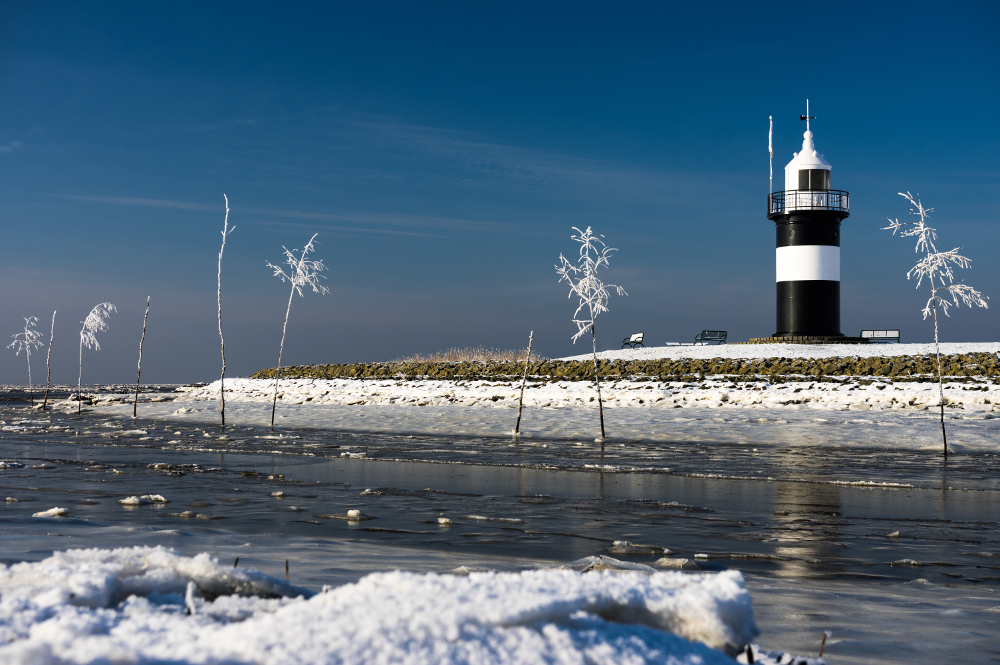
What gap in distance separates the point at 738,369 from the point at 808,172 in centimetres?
1278

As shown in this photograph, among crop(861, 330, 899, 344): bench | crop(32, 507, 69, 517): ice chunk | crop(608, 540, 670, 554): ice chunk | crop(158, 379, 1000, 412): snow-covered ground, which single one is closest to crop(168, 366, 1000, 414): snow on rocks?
crop(158, 379, 1000, 412): snow-covered ground

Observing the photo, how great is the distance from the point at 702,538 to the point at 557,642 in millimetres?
4232

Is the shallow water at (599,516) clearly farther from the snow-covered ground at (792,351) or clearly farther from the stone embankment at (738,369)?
the snow-covered ground at (792,351)

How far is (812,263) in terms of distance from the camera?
3247 centimetres

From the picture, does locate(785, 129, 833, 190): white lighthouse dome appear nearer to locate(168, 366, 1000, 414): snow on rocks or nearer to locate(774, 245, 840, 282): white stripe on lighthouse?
locate(774, 245, 840, 282): white stripe on lighthouse

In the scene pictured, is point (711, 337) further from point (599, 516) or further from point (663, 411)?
point (599, 516)

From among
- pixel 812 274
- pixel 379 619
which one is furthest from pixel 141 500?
pixel 812 274

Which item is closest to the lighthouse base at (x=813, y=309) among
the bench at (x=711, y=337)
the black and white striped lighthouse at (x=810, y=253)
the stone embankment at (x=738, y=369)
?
the black and white striped lighthouse at (x=810, y=253)

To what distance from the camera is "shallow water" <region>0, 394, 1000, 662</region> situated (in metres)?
3.99

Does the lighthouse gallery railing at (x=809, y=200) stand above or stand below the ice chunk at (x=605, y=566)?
above

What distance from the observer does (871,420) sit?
1595 cm

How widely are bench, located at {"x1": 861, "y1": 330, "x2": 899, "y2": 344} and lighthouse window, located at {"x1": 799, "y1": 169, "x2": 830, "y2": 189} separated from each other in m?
6.58

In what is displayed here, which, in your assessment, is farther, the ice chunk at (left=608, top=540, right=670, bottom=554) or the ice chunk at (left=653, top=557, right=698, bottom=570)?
the ice chunk at (left=608, top=540, right=670, bottom=554)

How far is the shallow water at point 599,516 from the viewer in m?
3.99
